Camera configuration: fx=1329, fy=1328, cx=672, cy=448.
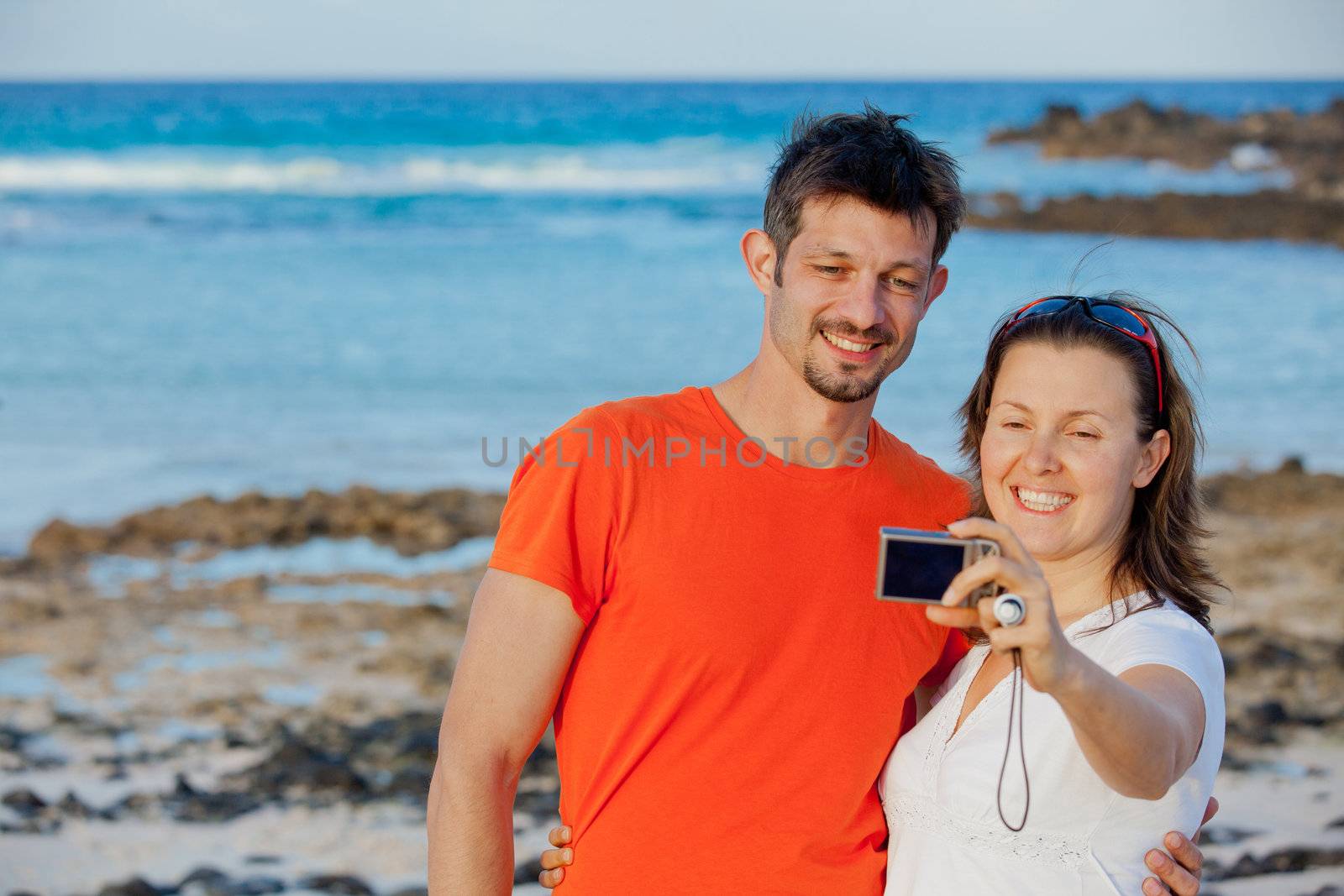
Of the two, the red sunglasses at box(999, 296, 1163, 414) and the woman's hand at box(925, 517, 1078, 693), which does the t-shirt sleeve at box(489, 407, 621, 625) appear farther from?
the red sunglasses at box(999, 296, 1163, 414)

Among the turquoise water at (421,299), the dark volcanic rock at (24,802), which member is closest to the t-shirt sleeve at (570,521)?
the turquoise water at (421,299)

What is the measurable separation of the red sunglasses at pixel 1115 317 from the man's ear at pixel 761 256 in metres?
0.57

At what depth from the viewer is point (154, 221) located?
2466 centimetres

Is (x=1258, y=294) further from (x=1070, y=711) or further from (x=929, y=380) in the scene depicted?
(x=1070, y=711)

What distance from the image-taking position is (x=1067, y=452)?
99.6 inches

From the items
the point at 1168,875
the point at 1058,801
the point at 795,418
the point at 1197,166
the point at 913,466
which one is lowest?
the point at 1168,875

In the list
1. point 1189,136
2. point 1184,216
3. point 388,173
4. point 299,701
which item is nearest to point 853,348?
point 299,701

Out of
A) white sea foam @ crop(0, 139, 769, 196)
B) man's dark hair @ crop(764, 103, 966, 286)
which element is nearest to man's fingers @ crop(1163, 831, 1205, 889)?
man's dark hair @ crop(764, 103, 966, 286)

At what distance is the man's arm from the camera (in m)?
2.57

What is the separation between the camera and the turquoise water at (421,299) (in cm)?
1095

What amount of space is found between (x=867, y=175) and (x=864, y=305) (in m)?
0.27

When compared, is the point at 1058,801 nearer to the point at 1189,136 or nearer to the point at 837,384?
the point at 837,384

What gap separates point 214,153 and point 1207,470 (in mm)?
29616

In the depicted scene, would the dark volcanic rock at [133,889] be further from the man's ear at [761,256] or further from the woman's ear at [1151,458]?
the woman's ear at [1151,458]
